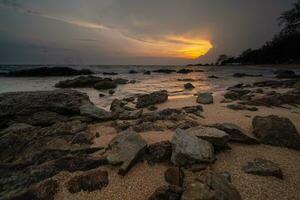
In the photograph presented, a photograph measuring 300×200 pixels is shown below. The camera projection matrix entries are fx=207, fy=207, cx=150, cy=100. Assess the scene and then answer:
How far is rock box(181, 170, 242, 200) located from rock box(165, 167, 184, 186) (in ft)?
1.15

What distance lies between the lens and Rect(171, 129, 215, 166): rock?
3.00 metres

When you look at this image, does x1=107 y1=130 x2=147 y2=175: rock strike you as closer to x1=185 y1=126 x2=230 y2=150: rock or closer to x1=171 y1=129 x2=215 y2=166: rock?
x1=171 y1=129 x2=215 y2=166: rock

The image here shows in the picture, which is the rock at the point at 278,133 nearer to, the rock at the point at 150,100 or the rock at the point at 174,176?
the rock at the point at 174,176

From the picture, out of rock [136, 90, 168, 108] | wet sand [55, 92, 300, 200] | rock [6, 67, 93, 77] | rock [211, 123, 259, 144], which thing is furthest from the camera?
rock [6, 67, 93, 77]

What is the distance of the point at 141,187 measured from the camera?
2.70 metres

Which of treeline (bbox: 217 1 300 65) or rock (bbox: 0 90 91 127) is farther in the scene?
treeline (bbox: 217 1 300 65)

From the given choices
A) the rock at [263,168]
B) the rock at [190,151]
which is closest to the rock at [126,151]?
the rock at [190,151]

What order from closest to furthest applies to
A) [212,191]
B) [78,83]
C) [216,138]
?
1. [212,191]
2. [216,138]
3. [78,83]

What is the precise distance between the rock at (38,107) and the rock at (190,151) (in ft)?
12.2

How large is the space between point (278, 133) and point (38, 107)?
20.2 ft

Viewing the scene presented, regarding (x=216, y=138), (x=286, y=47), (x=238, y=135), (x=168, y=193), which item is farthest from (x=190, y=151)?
(x=286, y=47)

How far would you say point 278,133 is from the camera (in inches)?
151

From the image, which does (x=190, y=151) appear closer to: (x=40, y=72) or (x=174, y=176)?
(x=174, y=176)

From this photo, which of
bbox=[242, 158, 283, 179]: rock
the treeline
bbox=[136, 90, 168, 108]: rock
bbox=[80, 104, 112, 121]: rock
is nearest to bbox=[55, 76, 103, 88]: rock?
bbox=[136, 90, 168, 108]: rock
